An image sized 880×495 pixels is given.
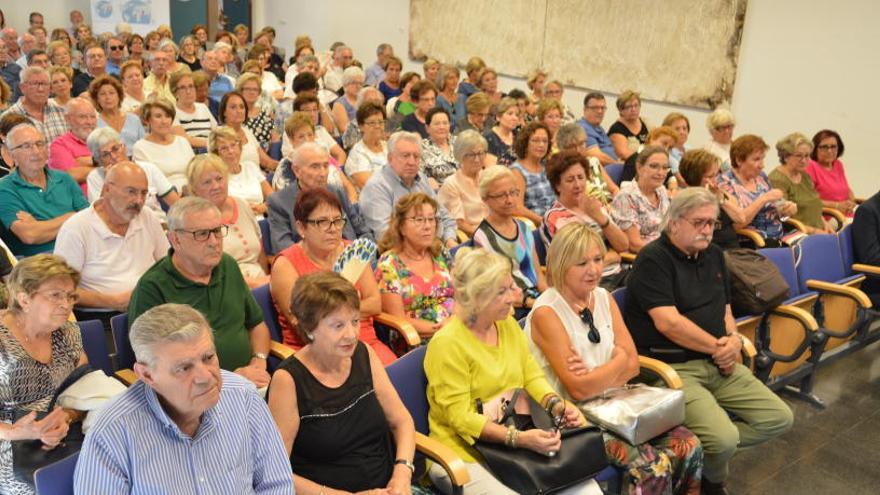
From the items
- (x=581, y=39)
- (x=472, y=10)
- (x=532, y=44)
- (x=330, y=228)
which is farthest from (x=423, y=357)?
(x=472, y=10)

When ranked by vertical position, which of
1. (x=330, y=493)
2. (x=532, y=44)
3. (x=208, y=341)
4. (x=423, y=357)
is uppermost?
(x=532, y=44)

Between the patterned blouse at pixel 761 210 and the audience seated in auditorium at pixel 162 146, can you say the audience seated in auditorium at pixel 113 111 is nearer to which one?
the audience seated in auditorium at pixel 162 146

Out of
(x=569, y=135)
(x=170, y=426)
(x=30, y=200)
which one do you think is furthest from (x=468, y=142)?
(x=170, y=426)

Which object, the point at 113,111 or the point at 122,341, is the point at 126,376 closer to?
the point at 122,341

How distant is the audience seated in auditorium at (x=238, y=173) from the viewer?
15.3ft

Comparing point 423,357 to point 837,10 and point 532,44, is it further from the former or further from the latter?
point 532,44

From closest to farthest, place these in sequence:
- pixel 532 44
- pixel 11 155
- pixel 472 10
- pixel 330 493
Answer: pixel 330 493
pixel 11 155
pixel 532 44
pixel 472 10

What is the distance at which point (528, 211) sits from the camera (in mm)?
4973

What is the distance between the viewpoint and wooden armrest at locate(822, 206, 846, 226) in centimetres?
561

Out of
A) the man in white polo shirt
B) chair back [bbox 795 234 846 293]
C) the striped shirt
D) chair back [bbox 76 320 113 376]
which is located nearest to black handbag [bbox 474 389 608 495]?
the striped shirt

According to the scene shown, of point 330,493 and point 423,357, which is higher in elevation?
point 423,357

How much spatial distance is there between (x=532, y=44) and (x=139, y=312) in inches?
336

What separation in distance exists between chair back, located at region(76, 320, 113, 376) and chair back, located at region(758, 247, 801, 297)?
3.20m

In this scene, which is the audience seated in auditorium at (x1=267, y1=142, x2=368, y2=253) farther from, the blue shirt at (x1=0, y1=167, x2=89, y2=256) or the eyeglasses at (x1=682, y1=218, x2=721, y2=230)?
the eyeglasses at (x1=682, y1=218, x2=721, y2=230)
